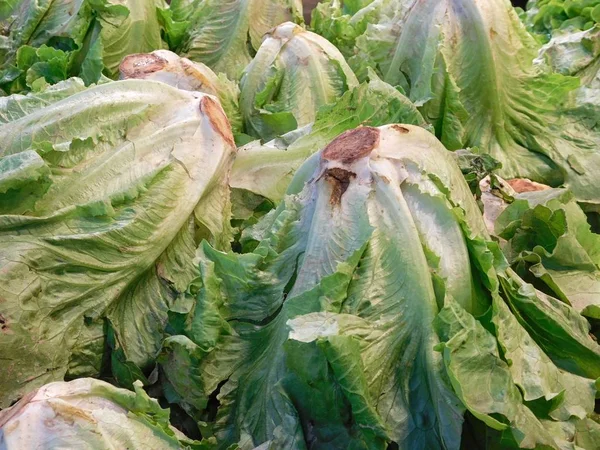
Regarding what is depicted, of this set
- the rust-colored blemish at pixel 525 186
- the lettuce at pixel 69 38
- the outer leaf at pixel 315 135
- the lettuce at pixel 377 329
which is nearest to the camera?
the lettuce at pixel 377 329

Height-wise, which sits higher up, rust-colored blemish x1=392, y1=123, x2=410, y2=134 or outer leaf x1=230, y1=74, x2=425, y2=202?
rust-colored blemish x1=392, y1=123, x2=410, y2=134

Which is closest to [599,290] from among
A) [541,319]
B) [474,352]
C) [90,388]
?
[541,319]

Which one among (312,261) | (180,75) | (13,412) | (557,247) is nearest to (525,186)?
(557,247)

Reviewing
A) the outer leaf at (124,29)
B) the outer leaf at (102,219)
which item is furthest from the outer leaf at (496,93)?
the outer leaf at (124,29)

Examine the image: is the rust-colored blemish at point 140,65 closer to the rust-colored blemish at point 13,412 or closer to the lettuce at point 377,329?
the lettuce at point 377,329

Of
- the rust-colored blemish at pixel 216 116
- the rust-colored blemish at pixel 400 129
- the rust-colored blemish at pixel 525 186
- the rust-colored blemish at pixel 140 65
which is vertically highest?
the rust-colored blemish at pixel 400 129

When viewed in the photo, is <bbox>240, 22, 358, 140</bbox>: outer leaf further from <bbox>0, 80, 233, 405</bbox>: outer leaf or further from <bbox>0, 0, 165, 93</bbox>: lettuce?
<bbox>0, 0, 165, 93</bbox>: lettuce

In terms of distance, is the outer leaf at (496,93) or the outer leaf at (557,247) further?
the outer leaf at (496,93)

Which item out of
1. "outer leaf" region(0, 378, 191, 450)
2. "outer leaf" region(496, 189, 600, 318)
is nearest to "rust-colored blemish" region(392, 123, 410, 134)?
"outer leaf" region(496, 189, 600, 318)

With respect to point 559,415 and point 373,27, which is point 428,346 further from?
point 373,27
